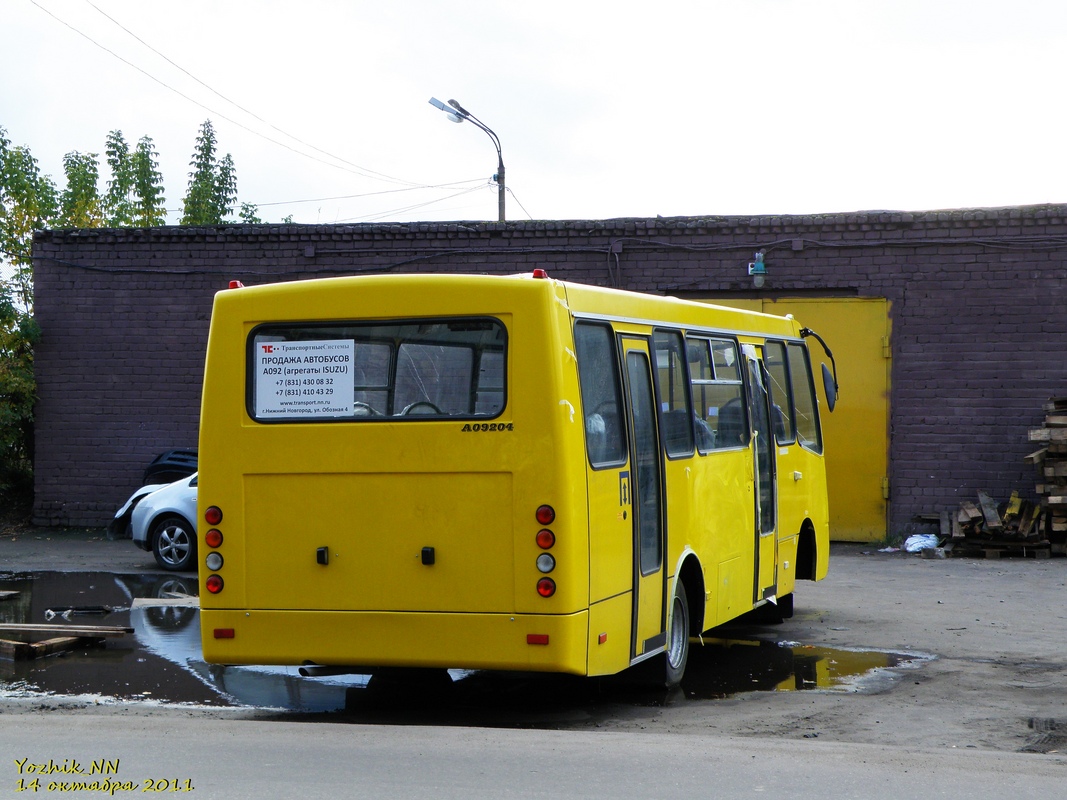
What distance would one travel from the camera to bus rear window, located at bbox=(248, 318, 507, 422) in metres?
7.11

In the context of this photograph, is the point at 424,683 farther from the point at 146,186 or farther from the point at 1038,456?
the point at 146,186

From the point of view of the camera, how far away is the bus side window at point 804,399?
1170 centimetres

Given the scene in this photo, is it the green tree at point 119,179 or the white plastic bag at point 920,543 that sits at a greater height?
the green tree at point 119,179

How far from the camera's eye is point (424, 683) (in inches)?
350

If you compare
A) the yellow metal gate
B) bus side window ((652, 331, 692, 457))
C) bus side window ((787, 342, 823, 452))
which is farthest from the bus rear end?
the yellow metal gate

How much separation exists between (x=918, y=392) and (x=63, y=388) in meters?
12.3

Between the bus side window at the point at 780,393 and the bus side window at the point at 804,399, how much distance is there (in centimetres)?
19

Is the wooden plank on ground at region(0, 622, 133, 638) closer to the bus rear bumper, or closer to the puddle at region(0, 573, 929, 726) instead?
the puddle at region(0, 573, 929, 726)

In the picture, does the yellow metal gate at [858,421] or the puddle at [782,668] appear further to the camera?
the yellow metal gate at [858,421]

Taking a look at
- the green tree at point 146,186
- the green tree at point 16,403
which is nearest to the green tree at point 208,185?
the green tree at point 146,186

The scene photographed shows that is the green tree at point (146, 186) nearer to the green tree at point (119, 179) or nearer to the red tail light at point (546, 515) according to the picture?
the green tree at point (119, 179)

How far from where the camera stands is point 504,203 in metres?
27.0

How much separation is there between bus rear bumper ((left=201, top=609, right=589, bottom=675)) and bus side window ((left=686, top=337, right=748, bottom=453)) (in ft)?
8.22

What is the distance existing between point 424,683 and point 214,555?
6.98ft
